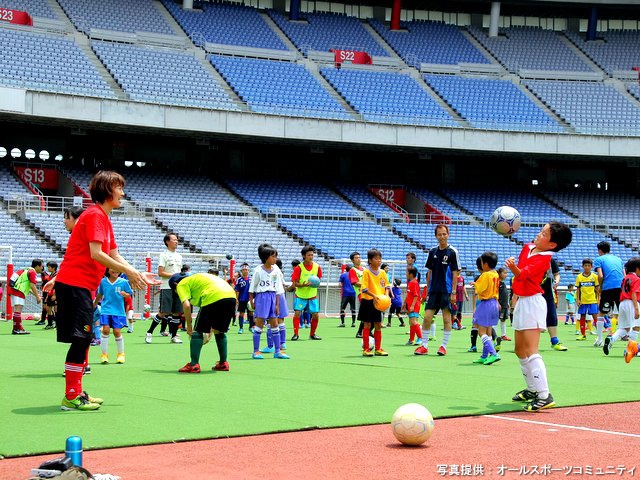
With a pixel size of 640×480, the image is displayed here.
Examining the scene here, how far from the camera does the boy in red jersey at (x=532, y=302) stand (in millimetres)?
9750

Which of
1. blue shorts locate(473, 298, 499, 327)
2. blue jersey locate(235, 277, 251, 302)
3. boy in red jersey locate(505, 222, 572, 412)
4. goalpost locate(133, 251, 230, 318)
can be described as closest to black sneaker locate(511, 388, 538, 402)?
boy in red jersey locate(505, 222, 572, 412)

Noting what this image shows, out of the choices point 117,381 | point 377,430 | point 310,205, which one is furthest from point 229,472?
point 310,205

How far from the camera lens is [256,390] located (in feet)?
35.7

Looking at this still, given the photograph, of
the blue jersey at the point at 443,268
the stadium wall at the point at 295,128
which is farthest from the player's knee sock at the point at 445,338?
the stadium wall at the point at 295,128

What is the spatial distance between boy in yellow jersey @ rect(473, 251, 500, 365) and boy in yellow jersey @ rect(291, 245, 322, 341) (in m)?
5.62

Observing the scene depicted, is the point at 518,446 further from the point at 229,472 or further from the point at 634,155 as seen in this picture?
the point at 634,155

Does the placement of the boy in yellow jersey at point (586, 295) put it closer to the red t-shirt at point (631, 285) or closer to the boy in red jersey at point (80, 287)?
the red t-shirt at point (631, 285)

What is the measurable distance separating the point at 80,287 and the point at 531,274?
472 centimetres

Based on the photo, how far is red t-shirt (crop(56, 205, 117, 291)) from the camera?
29.6 feet

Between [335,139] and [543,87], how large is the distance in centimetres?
1496

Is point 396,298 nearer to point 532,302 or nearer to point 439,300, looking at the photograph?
point 439,300

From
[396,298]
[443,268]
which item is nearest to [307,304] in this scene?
[443,268]

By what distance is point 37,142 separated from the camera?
142 feet

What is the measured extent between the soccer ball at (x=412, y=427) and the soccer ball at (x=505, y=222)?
382 centimetres
